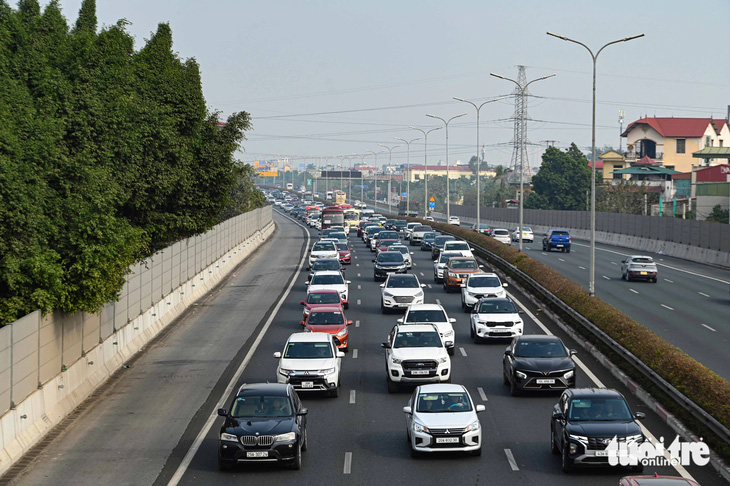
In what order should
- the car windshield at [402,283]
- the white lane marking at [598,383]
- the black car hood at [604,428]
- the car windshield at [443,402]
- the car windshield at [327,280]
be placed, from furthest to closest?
the car windshield at [327,280]
the car windshield at [402,283]
the car windshield at [443,402]
the white lane marking at [598,383]
the black car hood at [604,428]

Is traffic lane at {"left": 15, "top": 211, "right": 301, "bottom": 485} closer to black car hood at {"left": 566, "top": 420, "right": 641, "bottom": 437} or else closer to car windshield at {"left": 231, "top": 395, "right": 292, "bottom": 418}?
car windshield at {"left": 231, "top": 395, "right": 292, "bottom": 418}

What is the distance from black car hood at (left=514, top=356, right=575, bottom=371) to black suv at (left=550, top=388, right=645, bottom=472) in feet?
17.1

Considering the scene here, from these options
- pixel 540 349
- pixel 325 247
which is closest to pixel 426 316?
pixel 540 349

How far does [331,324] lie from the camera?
105 feet

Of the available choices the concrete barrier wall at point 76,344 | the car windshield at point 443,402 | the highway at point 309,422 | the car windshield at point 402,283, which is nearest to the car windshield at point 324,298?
the highway at point 309,422

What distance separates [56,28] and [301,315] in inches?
608

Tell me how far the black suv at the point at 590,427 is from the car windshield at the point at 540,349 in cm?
587

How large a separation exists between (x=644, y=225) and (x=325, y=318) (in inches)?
2165

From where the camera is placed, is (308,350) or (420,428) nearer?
(420,428)

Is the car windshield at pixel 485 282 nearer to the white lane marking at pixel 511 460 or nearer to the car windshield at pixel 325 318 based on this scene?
the car windshield at pixel 325 318

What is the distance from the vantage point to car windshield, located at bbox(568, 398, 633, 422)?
18516mm

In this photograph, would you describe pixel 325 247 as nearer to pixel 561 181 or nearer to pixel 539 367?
pixel 539 367

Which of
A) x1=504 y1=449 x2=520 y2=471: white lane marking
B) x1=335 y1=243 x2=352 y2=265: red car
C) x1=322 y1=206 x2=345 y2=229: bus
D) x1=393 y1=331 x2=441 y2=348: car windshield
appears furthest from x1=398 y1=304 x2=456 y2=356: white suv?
x1=322 y1=206 x2=345 y2=229: bus

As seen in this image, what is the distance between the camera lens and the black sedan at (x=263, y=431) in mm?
18469
